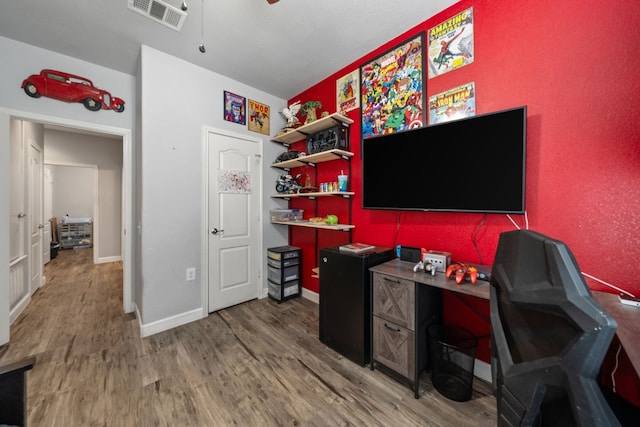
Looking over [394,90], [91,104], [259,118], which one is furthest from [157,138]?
[394,90]

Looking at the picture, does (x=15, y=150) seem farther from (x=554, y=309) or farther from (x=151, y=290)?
(x=554, y=309)

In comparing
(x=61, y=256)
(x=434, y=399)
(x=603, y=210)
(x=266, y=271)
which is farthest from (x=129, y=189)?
(x=61, y=256)

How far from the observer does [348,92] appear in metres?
2.53

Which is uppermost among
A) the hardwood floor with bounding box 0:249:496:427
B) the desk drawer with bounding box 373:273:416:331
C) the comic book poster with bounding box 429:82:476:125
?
the comic book poster with bounding box 429:82:476:125

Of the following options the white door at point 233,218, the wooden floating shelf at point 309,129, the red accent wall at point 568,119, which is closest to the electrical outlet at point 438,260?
the red accent wall at point 568,119

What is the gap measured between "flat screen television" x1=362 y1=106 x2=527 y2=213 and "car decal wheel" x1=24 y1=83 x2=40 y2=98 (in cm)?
312

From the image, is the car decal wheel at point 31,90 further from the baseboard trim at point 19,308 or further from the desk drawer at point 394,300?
the desk drawer at point 394,300

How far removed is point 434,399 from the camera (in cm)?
153

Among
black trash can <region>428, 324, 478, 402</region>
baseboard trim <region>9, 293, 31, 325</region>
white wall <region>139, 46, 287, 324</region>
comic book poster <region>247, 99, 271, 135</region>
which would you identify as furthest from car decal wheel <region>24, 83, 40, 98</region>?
black trash can <region>428, 324, 478, 402</region>

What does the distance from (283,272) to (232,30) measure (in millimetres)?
2570

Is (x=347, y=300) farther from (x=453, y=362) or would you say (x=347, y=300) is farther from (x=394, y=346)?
(x=453, y=362)

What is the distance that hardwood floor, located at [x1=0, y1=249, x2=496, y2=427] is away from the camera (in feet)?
4.60

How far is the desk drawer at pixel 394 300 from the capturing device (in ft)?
5.06

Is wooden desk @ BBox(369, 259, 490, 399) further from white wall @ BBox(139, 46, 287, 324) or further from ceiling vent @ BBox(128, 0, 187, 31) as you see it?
ceiling vent @ BBox(128, 0, 187, 31)
